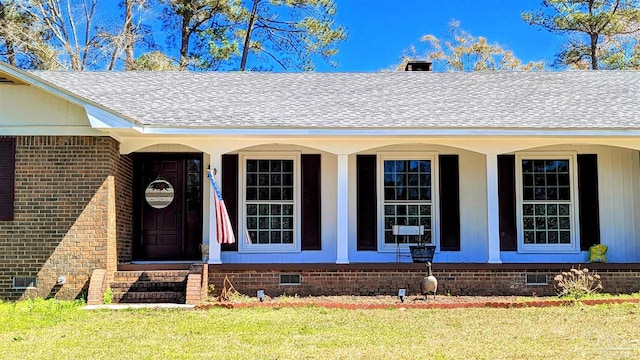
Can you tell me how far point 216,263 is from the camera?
11.0 metres

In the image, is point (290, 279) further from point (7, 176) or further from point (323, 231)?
point (7, 176)

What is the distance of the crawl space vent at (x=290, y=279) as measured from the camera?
11.0 m

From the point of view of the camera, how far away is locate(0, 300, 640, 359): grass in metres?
6.63

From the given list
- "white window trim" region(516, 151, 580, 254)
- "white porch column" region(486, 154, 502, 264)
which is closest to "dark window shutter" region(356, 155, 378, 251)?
"white porch column" region(486, 154, 502, 264)

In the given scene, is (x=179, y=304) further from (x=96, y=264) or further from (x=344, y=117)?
(x=344, y=117)

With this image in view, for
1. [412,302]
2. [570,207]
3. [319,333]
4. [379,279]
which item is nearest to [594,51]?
[570,207]

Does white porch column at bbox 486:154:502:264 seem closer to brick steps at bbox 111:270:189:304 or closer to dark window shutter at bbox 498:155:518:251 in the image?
dark window shutter at bbox 498:155:518:251

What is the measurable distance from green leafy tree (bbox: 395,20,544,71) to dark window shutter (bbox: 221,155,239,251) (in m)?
18.6

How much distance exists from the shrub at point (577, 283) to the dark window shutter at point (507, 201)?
5.15 feet

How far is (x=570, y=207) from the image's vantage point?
40.9 ft

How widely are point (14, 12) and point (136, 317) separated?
65.3 ft

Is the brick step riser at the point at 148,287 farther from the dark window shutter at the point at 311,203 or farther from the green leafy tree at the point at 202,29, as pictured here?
the green leafy tree at the point at 202,29

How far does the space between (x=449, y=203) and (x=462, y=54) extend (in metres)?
19.7

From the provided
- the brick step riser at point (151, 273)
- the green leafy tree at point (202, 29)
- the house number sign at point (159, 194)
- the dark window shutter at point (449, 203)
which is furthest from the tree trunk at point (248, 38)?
the brick step riser at point (151, 273)
